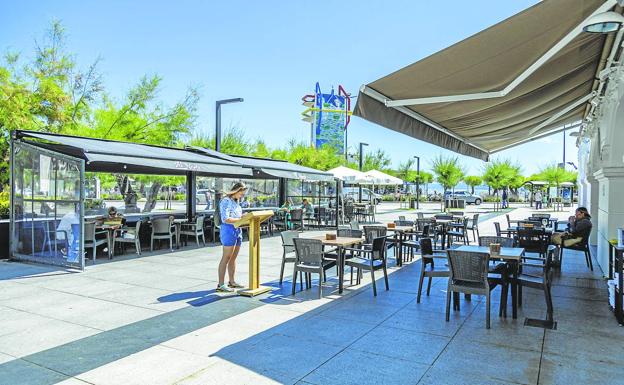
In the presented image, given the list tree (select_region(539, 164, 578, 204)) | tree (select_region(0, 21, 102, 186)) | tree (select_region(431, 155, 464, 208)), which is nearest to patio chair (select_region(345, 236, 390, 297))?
tree (select_region(0, 21, 102, 186))

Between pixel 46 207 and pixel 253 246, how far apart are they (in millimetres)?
5189

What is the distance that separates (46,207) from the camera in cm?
915

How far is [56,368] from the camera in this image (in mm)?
3959

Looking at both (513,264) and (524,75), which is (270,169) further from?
(524,75)

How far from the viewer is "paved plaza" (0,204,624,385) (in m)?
3.83

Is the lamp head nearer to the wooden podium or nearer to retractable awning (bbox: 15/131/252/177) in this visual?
the wooden podium

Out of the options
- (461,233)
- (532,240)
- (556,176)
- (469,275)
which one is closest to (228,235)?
(469,275)

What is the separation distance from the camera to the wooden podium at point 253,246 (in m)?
6.49

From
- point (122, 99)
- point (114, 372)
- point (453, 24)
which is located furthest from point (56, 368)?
point (122, 99)

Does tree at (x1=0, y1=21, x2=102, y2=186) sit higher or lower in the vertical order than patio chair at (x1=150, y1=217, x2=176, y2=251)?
higher

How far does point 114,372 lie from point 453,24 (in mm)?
6907

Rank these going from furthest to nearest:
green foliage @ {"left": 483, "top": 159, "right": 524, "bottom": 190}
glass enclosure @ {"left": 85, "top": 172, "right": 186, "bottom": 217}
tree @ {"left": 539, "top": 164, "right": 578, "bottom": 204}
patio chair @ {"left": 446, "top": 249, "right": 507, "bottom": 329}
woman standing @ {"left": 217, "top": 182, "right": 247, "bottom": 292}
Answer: tree @ {"left": 539, "top": 164, "right": 578, "bottom": 204}
green foliage @ {"left": 483, "top": 159, "right": 524, "bottom": 190}
glass enclosure @ {"left": 85, "top": 172, "right": 186, "bottom": 217}
woman standing @ {"left": 217, "top": 182, "right": 247, "bottom": 292}
patio chair @ {"left": 446, "top": 249, "right": 507, "bottom": 329}

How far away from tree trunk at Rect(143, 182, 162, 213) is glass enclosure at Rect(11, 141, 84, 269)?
13.6ft

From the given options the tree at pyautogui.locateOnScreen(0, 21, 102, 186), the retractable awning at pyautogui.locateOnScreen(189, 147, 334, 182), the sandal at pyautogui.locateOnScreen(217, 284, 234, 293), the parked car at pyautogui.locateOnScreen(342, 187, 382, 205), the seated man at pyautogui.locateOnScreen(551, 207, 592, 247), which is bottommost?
the sandal at pyautogui.locateOnScreen(217, 284, 234, 293)
